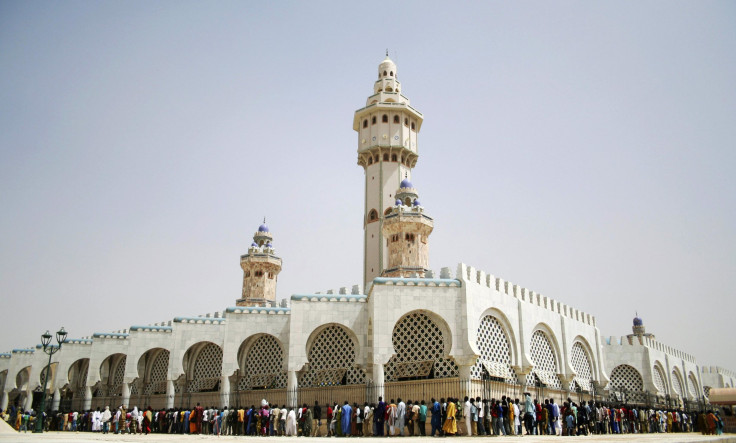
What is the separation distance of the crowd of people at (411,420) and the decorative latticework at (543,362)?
9.82ft

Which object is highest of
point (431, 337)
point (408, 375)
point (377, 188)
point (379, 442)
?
point (377, 188)

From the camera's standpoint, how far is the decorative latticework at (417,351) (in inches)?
886

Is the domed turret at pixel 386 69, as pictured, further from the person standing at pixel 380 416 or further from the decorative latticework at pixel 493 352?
the person standing at pixel 380 416

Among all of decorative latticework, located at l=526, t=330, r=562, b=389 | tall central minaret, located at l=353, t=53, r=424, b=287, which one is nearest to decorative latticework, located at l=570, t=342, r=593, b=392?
decorative latticework, located at l=526, t=330, r=562, b=389

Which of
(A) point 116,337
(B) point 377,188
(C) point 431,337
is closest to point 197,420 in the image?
(C) point 431,337

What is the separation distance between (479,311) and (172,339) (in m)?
15.1

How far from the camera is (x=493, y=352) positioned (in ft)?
77.9

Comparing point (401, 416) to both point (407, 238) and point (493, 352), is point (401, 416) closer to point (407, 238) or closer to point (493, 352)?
point (493, 352)

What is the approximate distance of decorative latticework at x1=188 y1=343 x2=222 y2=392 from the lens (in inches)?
1133

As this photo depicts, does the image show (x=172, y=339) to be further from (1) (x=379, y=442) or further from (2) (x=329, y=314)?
(1) (x=379, y=442)

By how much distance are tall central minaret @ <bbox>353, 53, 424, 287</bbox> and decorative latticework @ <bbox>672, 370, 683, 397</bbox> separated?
20.6 m

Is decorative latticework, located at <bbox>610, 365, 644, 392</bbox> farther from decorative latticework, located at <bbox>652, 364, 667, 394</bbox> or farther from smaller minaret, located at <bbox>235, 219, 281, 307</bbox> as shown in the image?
smaller minaret, located at <bbox>235, 219, 281, 307</bbox>

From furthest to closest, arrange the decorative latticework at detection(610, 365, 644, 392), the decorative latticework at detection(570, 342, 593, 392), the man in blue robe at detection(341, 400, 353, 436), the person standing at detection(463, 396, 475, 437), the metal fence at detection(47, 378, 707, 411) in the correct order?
the decorative latticework at detection(610, 365, 644, 392) < the decorative latticework at detection(570, 342, 593, 392) < the metal fence at detection(47, 378, 707, 411) < the man in blue robe at detection(341, 400, 353, 436) < the person standing at detection(463, 396, 475, 437)

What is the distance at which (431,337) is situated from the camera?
2291 centimetres
